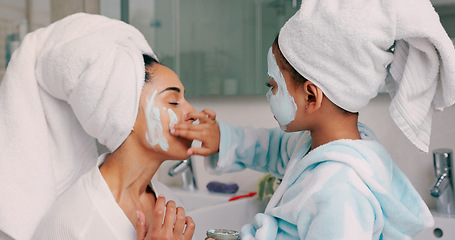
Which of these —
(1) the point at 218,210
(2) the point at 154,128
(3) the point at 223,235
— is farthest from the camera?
(1) the point at 218,210

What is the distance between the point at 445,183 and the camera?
4.49 ft

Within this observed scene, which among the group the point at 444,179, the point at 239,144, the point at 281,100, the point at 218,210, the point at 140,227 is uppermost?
the point at 281,100

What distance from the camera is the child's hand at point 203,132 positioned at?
1.00 m

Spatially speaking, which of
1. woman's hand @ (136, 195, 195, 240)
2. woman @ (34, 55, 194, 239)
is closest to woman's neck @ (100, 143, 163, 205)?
woman @ (34, 55, 194, 239)

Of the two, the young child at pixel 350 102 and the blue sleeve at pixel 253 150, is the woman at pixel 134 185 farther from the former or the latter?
the young child at pixel 350 102

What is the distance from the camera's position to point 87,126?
1.02 metres

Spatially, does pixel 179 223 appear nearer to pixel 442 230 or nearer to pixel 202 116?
pixel 202 116

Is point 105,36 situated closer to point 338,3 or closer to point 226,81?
point 338,3

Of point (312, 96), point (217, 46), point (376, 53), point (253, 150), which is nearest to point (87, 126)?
point (253, 150)

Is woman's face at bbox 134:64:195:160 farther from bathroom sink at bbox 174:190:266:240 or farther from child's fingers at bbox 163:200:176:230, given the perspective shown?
bathroom sink at bbox 174:190:266:240

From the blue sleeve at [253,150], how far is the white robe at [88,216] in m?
0.25

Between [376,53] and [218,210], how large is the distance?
82cm

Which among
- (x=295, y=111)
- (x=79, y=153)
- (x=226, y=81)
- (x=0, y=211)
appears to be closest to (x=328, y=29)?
(x=295, y=111)

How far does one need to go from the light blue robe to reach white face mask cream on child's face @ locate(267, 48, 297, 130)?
87 mm
